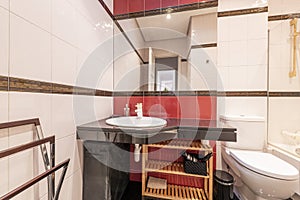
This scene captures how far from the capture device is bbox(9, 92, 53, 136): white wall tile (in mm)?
762

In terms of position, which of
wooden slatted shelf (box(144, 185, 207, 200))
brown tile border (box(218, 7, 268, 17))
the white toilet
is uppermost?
brown tile border (box(218, 7, 268, 17))

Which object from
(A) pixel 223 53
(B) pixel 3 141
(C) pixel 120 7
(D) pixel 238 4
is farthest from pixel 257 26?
(B) pixel 3 141

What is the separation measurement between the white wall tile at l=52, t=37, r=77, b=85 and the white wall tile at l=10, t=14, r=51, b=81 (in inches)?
1.9

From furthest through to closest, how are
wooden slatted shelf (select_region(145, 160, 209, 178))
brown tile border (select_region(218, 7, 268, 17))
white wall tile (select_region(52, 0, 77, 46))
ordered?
brown tile border (select_region(218, 7, 268, 17)) < wooden slatted shelf (select_region(145, 160, 209, 178)) < white wall tile (select_region(52, 0, 77, 46))

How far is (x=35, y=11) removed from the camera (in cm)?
87

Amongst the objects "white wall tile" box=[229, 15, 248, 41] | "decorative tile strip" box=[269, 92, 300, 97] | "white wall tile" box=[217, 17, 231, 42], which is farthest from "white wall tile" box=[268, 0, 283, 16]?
"decorative tile strip" box=[269, 92, 300, 97]

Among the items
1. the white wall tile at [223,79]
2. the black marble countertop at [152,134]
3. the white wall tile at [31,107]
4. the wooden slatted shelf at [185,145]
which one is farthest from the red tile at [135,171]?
the white wall tile at [223,79]

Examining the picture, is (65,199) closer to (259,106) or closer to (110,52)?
(110,52)

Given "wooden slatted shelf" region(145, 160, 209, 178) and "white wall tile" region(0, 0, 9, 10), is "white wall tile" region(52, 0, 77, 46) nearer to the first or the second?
"white wall tile" region(0, 0, 9, 10)

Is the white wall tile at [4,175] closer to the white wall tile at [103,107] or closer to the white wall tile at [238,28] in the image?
the white wall tile at [103,107]

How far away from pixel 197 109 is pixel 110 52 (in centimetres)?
112

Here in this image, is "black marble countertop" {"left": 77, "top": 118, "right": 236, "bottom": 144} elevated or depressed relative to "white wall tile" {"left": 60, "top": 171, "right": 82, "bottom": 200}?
elevated

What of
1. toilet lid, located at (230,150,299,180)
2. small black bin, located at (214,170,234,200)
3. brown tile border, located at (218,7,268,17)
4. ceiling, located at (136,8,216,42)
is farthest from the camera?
ceiling, located at (136,8,216,42)

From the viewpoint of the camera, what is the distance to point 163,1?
180 cm
